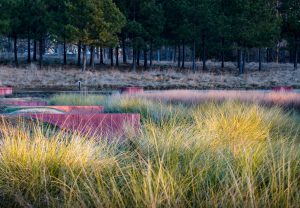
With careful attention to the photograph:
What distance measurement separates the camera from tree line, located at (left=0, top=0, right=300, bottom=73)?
119ft

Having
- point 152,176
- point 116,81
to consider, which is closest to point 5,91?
point 116,81

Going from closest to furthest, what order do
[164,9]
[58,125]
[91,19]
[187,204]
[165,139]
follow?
[187,204] → [165,139] → [58,125] → [91,19] → [164,9]

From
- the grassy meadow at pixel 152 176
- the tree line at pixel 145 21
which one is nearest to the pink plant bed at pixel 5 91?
the tree line at pixel 145 21

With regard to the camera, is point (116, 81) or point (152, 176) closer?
point (152, 176)

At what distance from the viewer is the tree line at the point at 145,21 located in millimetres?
36375

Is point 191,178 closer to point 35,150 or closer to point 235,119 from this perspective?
point 35,150

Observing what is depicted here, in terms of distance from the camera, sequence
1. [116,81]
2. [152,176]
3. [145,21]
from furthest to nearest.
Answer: [145,21]
[116,81]
[152,176]

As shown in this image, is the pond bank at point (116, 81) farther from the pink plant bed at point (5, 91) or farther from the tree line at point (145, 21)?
the pink plant bed at point (5, 91)

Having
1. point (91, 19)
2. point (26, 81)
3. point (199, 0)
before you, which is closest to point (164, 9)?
point (199, 0)

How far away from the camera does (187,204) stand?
3.66 m

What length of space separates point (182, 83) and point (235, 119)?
2447 centimetres

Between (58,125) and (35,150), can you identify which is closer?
(35,150)

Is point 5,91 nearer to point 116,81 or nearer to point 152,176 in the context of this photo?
point 116,81

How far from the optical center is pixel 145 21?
41844 mm
